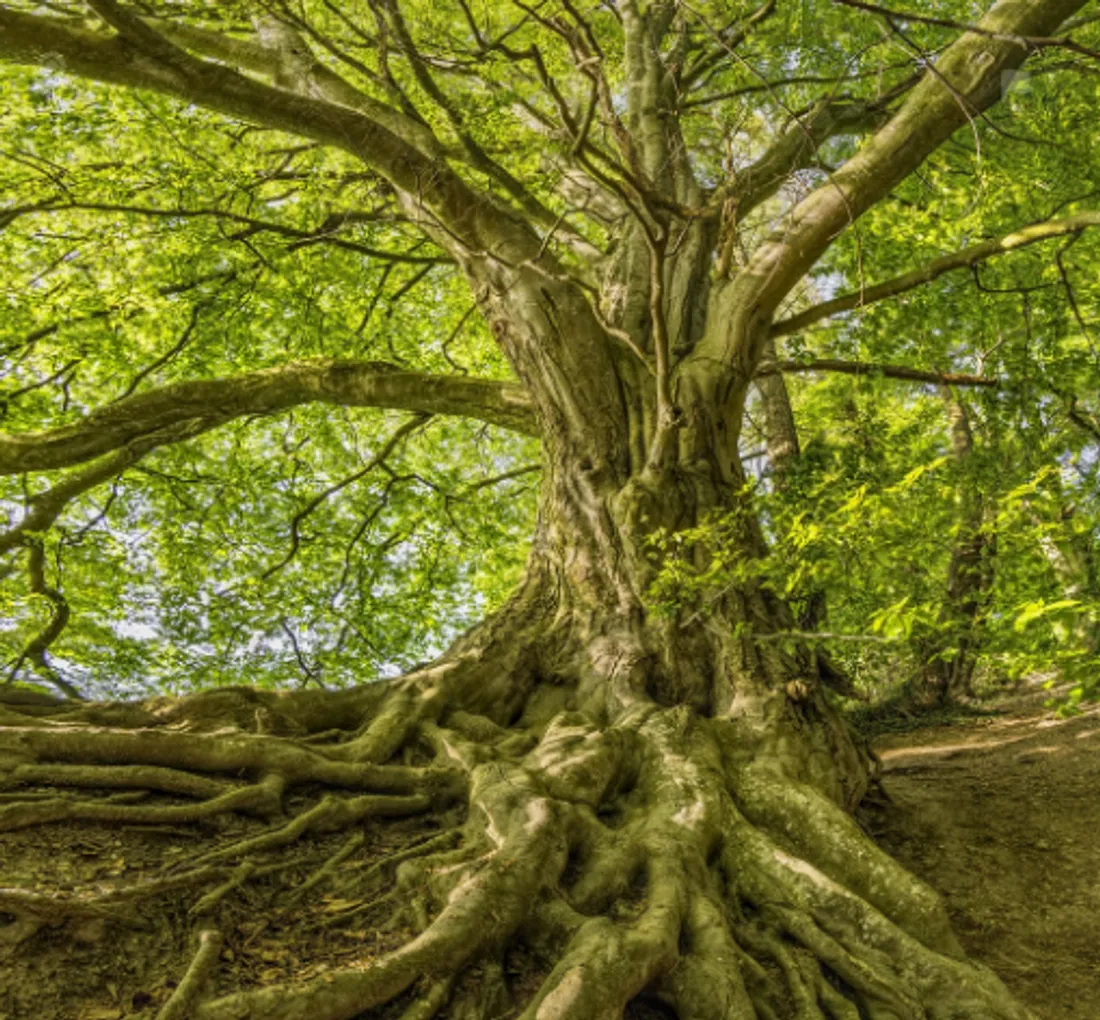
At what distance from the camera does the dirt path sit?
416 cm

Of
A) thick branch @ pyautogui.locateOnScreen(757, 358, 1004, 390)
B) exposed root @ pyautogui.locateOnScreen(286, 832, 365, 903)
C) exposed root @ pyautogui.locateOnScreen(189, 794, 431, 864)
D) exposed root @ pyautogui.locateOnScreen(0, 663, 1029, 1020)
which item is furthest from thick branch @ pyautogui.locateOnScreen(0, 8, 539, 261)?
exposed root @ pyautogui.locateOnScreen(286, 832, 365, 903)

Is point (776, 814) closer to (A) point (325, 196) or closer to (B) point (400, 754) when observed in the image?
(B) point (400, 754)

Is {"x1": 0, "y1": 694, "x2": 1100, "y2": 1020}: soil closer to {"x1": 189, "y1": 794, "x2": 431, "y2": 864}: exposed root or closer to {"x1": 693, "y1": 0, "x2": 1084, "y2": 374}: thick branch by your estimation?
{"x1": 189, "y1": 794, "x2": 431, "y2": 864}: exposed root

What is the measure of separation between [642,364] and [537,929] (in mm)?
4490

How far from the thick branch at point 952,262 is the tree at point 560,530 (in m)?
0.03

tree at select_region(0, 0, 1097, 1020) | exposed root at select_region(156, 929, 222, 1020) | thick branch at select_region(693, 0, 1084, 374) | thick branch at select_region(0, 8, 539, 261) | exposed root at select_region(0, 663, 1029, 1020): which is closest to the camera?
exposed root at select_region(156, 929, 222, 1020)

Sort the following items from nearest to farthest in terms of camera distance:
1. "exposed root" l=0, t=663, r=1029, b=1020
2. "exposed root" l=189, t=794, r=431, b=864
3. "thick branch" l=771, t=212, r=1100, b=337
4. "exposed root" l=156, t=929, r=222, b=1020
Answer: "exposed root" l=156, t=929, r=222, b=1020 → "exposed root" l=0, t=663, r=1029, b=1020 → "exposed root" l=189, t=794, r=431, b=864 → "thick branch" l=771, t=212, r=1100, b=337

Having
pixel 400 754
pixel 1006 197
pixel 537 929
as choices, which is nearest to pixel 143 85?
pixel 400 754

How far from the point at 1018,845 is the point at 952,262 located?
4.15 meters

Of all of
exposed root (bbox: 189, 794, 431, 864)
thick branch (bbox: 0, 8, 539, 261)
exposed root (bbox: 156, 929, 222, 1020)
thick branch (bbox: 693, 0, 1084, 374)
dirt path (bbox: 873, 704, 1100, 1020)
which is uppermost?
thick branch (bbox: 0, 8, 539, 261)

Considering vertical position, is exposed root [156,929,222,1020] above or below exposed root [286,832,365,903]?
below

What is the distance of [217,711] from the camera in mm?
4453

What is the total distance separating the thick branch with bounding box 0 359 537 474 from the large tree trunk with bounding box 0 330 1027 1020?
6.48 feet

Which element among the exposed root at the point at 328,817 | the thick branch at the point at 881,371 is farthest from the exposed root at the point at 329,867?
the thick branch at the point at 881,371
